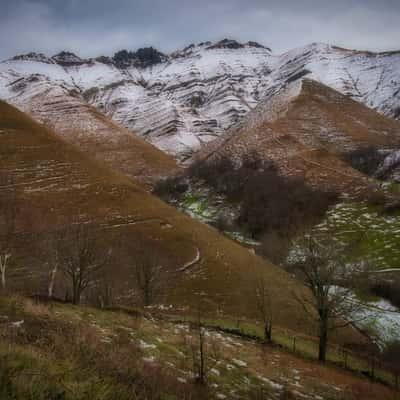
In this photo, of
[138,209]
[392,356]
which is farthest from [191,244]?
[392,356]

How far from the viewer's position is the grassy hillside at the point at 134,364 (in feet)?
17.9

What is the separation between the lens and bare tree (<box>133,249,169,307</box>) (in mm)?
36250

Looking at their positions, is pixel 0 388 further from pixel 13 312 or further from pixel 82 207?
pixel 82 207

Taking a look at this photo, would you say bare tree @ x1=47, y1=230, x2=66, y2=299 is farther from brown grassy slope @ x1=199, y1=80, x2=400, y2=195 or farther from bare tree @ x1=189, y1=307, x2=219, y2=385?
brown grassy slope @ x1=199, y1=80, x2=400, y2=195

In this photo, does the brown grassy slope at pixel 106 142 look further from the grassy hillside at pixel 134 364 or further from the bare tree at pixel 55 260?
the grassy hillside at pixel 134 364

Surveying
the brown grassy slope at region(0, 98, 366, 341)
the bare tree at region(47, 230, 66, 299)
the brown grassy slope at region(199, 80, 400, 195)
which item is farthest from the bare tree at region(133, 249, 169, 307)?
the brown grassy slope at region(199, 80, 400, 195)

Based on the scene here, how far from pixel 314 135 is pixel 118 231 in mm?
97342

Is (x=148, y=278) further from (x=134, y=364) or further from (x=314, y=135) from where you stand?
(x=314, y=135)

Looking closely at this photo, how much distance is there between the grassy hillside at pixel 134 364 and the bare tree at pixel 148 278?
1475cm

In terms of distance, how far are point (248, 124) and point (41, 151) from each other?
98250 mm

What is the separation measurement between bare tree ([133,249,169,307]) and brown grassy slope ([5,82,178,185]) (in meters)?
97.9

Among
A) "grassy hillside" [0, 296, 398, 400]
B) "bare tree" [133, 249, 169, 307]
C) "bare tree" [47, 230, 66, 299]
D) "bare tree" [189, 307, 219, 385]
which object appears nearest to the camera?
"grassy hillside" [0, 296, 398, 400]

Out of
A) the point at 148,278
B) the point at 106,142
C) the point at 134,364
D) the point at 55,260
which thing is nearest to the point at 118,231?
the point at 148,278

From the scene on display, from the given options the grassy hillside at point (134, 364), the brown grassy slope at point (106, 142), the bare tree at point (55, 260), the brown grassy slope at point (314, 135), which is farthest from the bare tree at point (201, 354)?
the brown grassy slope at point (106, 142)
